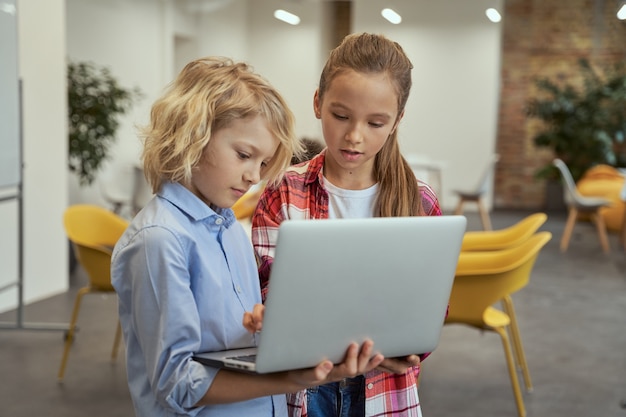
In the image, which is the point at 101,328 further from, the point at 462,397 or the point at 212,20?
the point at 212,20

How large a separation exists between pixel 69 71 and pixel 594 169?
6757mm

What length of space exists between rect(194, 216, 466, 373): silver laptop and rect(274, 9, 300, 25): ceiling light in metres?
11.1

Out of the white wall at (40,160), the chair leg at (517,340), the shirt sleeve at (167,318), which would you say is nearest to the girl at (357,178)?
the shirt sleeve at (167,318)

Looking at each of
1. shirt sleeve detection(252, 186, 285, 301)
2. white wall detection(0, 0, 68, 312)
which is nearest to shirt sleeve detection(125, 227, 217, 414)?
shirt sleeve detection(252, 186, 285, 301)

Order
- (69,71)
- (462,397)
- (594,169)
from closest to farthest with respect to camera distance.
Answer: (462,397) < (69,71) < (594,169)

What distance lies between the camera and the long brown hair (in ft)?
5.42

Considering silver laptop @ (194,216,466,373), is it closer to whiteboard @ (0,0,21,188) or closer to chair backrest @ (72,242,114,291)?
chair backrest @ (72,242,114,291)

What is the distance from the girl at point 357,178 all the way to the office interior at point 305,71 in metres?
4.07

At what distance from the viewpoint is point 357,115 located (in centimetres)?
162

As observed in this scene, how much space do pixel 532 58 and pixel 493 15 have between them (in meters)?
1.57

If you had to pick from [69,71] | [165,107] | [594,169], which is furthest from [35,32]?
[594,169]

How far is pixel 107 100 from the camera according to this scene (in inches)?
279

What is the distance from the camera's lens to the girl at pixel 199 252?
1.25m

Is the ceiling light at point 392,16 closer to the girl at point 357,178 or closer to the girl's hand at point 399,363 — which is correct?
the girl at point 357,178
